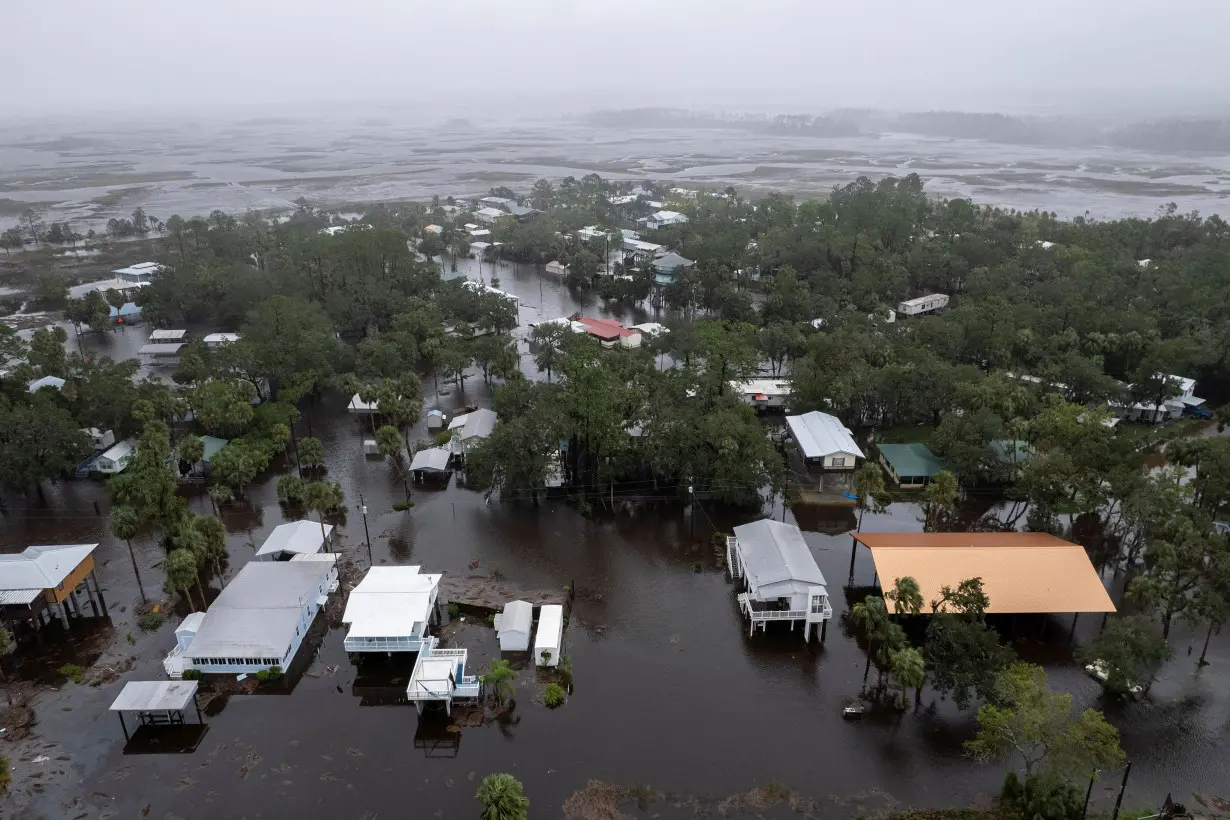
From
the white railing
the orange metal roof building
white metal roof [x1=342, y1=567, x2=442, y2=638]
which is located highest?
the orange metal roof building

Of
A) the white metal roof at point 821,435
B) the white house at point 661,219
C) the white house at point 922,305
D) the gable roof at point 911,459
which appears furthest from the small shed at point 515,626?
the white house at point 661,219

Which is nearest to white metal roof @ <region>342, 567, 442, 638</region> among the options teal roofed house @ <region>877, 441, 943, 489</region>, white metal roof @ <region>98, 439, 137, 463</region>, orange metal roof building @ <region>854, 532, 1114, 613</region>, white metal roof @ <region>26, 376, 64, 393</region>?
orange metal roof building @ <region>854, 532, 1114, 613</region>

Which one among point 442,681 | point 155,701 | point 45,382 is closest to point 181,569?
point 155,701

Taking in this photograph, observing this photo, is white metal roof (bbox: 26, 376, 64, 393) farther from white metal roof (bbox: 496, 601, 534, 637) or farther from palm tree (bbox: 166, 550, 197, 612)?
white metal roof (bbox: 496, 601, 534, 637)

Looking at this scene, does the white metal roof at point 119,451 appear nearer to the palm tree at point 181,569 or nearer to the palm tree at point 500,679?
the palm tree at point 181,569

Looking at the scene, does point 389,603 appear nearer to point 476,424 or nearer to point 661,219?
point 476,424

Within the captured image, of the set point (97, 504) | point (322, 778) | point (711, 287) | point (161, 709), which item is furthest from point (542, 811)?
point (711, 287)
